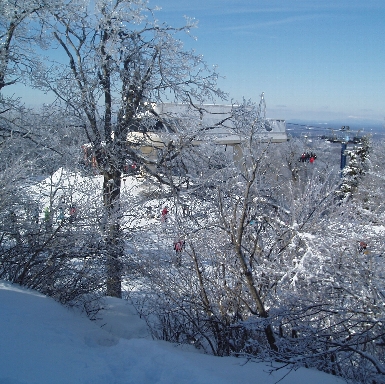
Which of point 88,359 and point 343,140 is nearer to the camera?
point 88,359

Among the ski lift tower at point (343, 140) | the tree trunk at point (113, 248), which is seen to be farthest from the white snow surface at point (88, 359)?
the ski lift tower at point (343, 140)

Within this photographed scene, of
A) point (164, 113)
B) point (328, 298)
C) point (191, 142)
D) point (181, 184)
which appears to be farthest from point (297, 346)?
point (164, 113)

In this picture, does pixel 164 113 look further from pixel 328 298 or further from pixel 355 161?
pixel 355 161

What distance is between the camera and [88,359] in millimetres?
3699

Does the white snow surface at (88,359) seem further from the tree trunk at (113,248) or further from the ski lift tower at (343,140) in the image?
the ski lift tower at (343,140)

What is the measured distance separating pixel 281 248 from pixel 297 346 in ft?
7.00

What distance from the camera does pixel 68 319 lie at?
4.88 meters

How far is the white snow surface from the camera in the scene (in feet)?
10.9

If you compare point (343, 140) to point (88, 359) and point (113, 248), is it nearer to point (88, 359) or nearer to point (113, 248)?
point (113, 248)

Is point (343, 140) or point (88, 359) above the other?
point (343, 140)

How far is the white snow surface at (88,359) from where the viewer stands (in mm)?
3322

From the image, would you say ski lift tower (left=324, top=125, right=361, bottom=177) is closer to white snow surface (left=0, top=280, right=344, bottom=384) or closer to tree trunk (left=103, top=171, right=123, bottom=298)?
tree trunk (left=103, top=171, right=123, bottom=298)

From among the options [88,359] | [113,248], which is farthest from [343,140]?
[88,359]

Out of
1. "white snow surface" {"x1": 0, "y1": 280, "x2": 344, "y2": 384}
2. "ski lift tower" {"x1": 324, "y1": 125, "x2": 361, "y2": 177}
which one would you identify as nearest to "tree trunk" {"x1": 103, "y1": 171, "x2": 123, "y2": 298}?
"white snow surface" {"x1": 0, "y1": 280, "x2": 344, "y2": 384}
